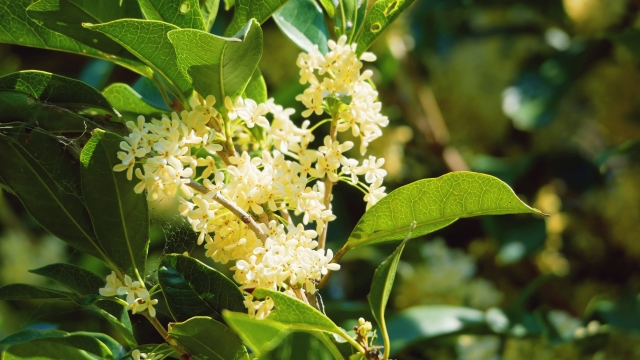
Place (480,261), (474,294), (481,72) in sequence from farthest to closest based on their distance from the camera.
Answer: (481,72) → (480,261) → (474,294)

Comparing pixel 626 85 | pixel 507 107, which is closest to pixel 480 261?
pixel 507 107

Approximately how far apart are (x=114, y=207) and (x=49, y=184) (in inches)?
3.6

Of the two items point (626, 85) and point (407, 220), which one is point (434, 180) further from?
point (626, 85)

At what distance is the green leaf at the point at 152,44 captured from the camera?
0.76 metres

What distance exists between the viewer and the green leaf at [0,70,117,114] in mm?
846

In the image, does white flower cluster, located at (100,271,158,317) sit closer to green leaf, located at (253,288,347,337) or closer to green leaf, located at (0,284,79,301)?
green leaf, located at (0,284,79,301)

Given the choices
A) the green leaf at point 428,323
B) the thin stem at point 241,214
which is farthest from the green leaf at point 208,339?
the green leaf at point 428,323

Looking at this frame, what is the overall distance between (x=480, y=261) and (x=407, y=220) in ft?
5.42

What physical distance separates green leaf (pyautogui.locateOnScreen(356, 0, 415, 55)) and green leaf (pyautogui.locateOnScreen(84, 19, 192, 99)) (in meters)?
0.24

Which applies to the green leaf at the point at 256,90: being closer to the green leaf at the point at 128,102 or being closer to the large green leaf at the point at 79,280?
the green leaf at the point at 128,102

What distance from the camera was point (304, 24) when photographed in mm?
1021

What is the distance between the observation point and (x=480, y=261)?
2406mm

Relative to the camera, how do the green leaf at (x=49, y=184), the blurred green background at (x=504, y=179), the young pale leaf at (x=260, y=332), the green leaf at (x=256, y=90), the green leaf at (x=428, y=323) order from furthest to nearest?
the blurred green background at (x=504, y=179), the green leaf at (x=428, y=323), the green leaf at (x=256, y=90), the green leaf at (x=49, y=184), the young pale leaf at (x=260, y=332)

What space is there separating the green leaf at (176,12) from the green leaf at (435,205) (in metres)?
0.31
